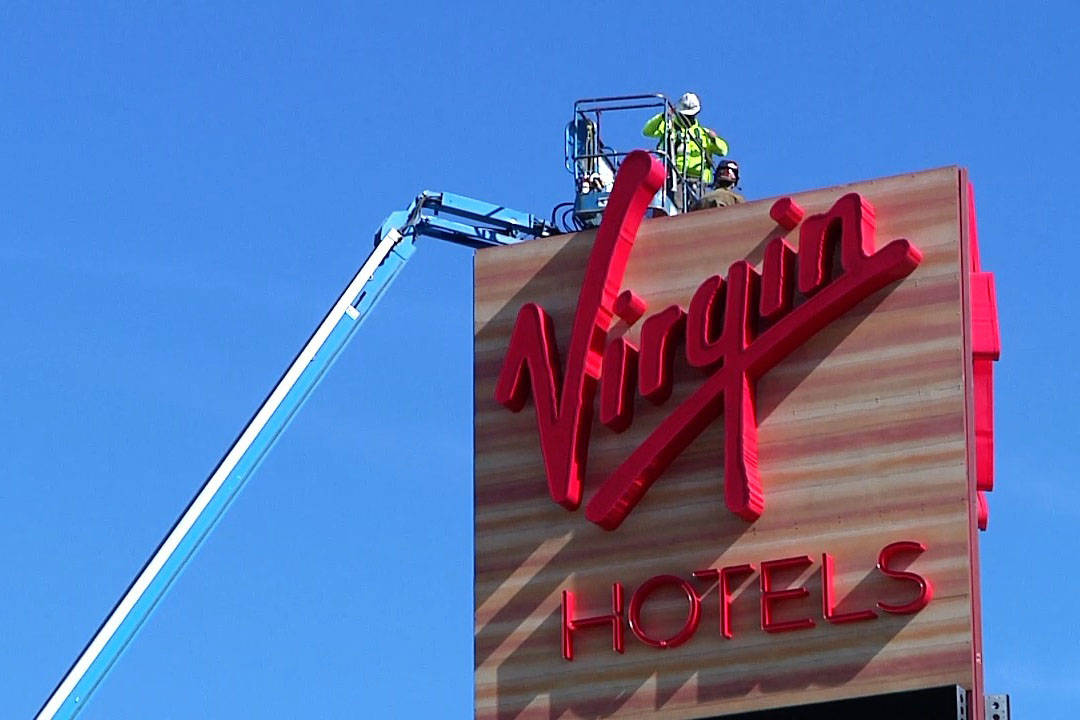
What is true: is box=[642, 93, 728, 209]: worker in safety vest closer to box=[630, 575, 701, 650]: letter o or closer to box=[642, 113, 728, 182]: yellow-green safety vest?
box=[642, 113, 728, 182]: yellow-green safety vest

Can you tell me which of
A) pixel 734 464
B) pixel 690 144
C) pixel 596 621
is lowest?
pixel 596 621

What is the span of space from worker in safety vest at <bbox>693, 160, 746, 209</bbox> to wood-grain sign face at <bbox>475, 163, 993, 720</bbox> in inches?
69.3

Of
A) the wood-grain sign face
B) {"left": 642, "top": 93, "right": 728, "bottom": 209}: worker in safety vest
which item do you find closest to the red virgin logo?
the wood-grain sign face

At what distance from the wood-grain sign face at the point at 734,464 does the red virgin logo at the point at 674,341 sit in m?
0.03

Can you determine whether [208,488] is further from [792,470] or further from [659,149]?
[792,470]

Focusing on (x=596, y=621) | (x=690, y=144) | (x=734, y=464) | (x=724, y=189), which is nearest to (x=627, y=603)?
(x=596, y=621)

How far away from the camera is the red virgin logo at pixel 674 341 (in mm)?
32031

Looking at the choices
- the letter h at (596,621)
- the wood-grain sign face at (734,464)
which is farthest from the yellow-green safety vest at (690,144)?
the letter h at (596,621)

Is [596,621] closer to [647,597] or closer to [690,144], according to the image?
[647,597]

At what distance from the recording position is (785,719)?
30891 mm

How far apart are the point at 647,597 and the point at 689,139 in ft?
31.2

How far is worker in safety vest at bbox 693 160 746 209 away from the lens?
35.5 meters

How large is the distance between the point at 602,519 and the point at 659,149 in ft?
25.4

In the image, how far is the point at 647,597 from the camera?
32.5m
